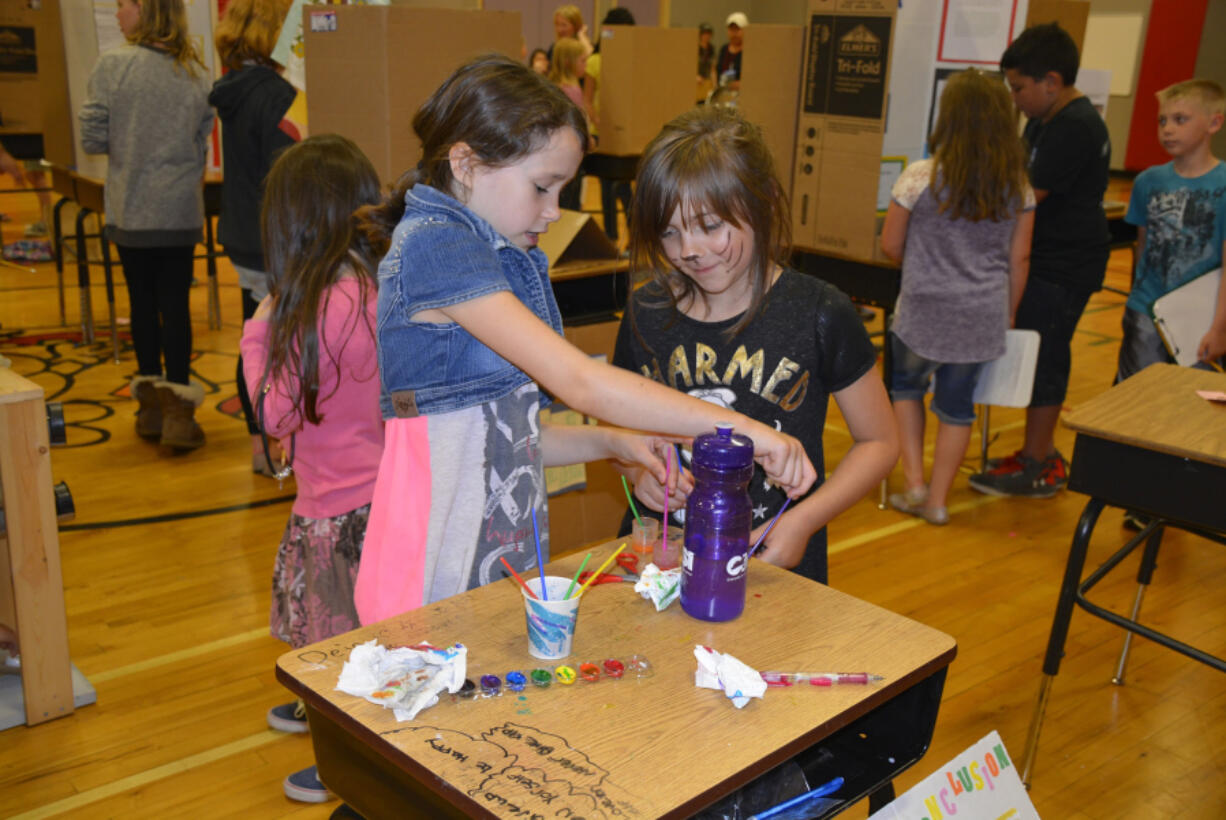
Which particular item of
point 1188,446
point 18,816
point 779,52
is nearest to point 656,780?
point 1188,446

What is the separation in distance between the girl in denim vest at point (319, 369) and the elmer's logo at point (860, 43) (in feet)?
7.32

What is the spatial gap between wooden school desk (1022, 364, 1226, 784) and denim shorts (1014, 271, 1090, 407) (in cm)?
146

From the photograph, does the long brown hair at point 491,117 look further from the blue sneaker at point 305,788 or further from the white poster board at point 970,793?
the blue sneaker at point 305,788

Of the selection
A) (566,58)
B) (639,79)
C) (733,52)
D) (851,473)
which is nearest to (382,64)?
(851,473)

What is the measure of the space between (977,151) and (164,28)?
2744 millimetres

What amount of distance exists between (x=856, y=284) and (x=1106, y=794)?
83.0 inches

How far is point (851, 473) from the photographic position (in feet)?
5.11

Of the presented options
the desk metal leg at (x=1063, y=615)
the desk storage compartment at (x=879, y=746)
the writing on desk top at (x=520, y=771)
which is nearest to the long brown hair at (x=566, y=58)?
the desk metal leg at (x=1063, y=615)

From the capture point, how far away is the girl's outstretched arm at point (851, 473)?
1.52 m

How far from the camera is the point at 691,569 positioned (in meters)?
1.26

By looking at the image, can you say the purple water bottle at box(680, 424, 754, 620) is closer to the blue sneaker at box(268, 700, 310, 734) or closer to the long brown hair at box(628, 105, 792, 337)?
the long brown hair at box(628, 105, 792, 337)

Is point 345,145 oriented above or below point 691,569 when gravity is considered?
above

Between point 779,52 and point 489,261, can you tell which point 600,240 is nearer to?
point 779,52

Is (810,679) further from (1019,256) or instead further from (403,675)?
(1019,256)
